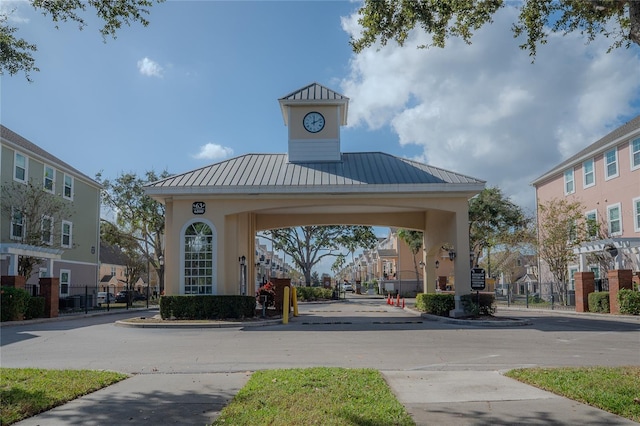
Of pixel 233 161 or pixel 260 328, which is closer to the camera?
pixel 260 328

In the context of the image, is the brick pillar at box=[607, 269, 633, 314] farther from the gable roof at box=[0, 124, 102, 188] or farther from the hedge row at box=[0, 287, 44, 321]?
the gable roof at box=[0, 124, 102, 188]

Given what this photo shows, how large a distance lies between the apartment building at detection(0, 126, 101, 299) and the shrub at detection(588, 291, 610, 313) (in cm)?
2508

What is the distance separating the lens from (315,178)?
21.5 m

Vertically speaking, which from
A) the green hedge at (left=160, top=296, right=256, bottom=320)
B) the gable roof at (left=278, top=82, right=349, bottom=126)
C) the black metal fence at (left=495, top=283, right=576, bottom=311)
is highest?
the gable roof at (left=278, top=82, right=349, bottom=126)

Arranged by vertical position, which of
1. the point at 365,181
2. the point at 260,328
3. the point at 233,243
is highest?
the point at 365,181

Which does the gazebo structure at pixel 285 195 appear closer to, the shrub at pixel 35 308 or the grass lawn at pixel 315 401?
the shrub at pixel 35 308

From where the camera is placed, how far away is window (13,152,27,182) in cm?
2752

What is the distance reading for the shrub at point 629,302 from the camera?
22375 mm

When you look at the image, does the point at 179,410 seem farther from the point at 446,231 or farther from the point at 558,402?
the point at 446,231

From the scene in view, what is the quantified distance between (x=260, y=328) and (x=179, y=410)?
1121cm

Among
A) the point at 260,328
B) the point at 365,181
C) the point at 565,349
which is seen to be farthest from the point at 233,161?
the point at 565,349

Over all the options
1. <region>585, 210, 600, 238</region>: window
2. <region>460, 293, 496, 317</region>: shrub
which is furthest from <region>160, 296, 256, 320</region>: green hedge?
<region>585, 210, 600, 238</region>: window

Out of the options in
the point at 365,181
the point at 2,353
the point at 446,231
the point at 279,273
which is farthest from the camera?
the point at 279,273

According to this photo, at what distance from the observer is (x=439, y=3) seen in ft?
36.2
